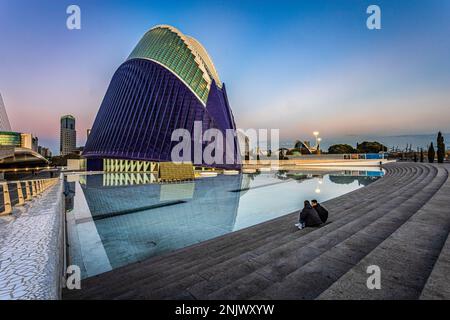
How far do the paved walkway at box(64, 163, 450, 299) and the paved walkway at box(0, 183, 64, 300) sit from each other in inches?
19.8

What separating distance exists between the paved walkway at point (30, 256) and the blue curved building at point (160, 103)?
2167 centimetres

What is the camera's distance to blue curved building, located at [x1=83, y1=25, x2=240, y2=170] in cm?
2781

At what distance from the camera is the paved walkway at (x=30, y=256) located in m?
2.29

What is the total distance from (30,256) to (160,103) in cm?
2827

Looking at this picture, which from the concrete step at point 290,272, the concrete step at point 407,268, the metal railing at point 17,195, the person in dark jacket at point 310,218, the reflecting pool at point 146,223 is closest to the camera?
the concrete step at point 407,268

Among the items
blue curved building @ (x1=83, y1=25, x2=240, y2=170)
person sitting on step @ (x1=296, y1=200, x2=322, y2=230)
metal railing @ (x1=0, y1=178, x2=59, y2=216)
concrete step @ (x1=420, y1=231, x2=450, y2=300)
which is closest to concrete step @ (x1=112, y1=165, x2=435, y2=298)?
person sitting on step @ (x1=296, y1=200, x2=322, y2=230)

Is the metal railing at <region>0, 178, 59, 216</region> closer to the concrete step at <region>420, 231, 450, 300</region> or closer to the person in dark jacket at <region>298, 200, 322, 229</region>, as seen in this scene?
the person in dark jacket at <region>298, 200, 322, 229</region>

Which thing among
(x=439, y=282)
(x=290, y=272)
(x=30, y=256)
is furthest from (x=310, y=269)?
(x=30, y=256)

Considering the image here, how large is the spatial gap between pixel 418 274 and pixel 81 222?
8.33 m

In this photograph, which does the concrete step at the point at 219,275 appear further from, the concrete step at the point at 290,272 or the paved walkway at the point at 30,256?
the paved walkway at the point at 30,256

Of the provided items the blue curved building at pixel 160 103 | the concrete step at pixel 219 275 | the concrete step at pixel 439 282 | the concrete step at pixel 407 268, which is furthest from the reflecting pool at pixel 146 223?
the blue curved building at pixel 160 103

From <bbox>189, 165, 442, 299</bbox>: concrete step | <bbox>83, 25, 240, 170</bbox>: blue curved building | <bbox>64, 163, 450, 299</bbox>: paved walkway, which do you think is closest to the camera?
<bbox>64, 163, 450, 299</bbox>: paved walkway

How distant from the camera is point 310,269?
262cm

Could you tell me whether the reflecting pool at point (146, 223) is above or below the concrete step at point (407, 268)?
below
